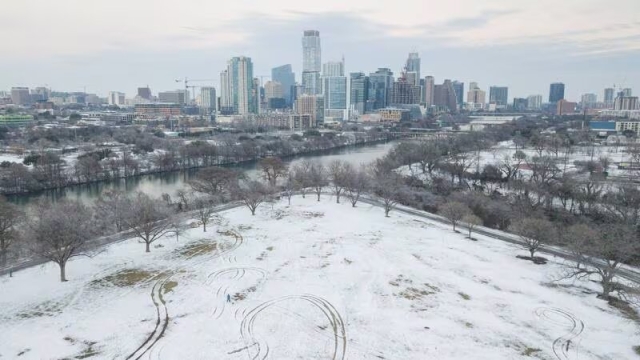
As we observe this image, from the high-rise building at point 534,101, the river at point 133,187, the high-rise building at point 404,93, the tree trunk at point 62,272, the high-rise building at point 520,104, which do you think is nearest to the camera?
the tree trunk at point 62,272

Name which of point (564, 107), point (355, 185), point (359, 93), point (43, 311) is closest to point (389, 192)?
point (355, 185)

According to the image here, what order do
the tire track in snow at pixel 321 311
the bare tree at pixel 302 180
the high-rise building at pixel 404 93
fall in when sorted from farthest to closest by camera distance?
the high-rise building at pixel 404 93
the bare tree at pixel 302 180
the tire track in snow at pixel 321 311

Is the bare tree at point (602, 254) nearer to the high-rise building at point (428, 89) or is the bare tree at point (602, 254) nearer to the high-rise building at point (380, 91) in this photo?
the high-rise building at point (380, 91)

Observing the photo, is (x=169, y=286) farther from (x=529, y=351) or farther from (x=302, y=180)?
(x=302, y=180)

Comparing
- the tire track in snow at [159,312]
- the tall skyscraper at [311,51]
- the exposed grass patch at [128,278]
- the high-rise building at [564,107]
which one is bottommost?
the tire track in snow at [159,312]

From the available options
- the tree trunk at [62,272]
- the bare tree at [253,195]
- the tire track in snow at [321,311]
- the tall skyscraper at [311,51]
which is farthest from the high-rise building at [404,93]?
the tree trunk at [62,272]
